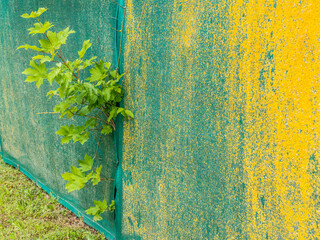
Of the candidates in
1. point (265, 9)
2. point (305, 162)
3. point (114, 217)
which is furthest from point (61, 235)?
point (265, 9)

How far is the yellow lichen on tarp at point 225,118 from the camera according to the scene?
135 cm

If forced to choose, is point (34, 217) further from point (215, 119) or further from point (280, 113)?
point (280, 113)

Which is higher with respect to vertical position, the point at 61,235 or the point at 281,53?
the point at 281,53

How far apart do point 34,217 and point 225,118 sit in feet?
7.60

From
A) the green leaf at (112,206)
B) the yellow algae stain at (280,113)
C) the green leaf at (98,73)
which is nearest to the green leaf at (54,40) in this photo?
the green leaf at (98,73)

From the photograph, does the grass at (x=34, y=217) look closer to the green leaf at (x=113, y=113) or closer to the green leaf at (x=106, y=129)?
the green leaf at (x=106, y=129)

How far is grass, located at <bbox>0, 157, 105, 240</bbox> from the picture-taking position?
9.29 ft

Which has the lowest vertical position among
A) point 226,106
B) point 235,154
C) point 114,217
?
point 114,217

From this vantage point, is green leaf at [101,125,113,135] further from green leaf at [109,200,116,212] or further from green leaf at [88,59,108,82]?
green leaf at [109,200,116,212]

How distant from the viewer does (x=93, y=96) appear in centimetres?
215

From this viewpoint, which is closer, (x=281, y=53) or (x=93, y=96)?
(x=281, y=53)

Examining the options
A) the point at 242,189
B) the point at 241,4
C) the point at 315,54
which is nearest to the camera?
the point at 315,54

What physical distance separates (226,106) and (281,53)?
0.36m

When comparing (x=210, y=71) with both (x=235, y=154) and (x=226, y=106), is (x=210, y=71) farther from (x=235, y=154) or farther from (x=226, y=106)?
(x=235, y=154)
